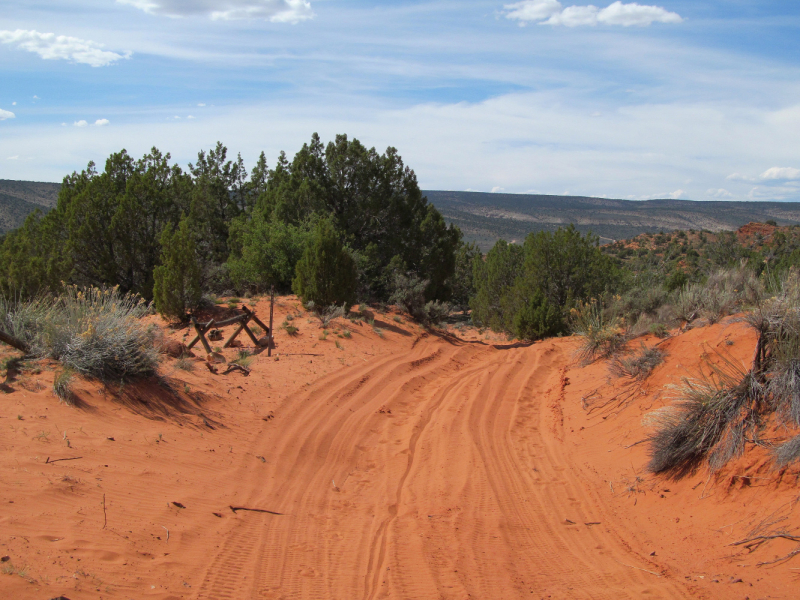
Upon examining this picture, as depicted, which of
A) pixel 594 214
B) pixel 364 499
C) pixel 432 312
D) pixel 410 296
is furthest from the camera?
pixel 594 214

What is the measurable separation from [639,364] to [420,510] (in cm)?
512

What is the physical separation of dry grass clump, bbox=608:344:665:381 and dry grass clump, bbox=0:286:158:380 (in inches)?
313

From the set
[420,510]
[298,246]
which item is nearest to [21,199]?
[298,246]

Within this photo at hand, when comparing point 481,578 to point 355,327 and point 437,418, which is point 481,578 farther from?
point 355,327

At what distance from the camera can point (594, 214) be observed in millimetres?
120188

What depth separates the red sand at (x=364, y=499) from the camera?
15.5ft

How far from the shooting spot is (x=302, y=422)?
31.5 feet

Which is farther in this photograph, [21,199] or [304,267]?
[21,199]

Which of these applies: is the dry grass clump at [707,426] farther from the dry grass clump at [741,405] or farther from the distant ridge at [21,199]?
the distant ridge at [21,199]

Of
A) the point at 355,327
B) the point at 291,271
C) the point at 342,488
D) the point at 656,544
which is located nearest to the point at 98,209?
the point at 291,271

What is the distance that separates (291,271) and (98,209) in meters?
8.23

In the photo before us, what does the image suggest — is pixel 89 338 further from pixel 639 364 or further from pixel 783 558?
pixel 639 364

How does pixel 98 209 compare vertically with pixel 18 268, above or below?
above

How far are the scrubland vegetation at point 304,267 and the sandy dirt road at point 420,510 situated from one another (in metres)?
2.13
